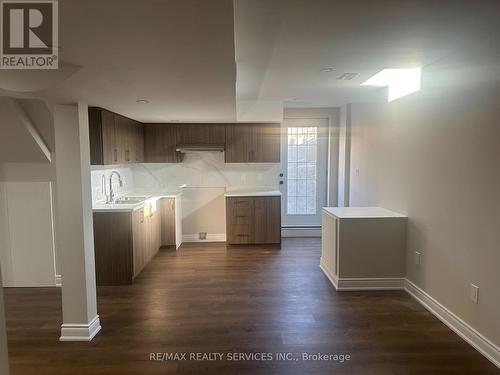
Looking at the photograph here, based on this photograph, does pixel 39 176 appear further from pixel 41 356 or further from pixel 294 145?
pixel 294 145

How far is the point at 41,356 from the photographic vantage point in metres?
2.40

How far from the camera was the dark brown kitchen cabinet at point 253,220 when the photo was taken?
522 cm

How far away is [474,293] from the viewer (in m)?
2.46

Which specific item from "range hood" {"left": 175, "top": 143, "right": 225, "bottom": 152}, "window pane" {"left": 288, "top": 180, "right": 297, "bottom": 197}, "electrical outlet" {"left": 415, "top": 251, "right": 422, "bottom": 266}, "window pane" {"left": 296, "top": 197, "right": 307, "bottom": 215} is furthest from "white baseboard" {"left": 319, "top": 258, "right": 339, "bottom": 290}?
"range hood" {"left": 175, "top": 143, "right": 225, "bottom": 152}

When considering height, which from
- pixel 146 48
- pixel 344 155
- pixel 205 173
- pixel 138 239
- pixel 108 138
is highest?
pixel 146 48

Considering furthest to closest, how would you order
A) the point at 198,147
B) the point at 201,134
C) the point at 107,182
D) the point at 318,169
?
the point at 318,169 → the point at 201,134 → the point at 198,147 → the point at 107,182

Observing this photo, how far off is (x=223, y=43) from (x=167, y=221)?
3.99 meters

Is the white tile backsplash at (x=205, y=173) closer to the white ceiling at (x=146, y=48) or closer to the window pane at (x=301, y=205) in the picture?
the window pane at (x=301, y=205)

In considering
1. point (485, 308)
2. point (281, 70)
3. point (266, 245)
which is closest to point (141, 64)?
point (281, 70)

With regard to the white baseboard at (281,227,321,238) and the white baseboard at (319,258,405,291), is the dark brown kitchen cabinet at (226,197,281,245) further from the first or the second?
the white baseboard at (319,258,405,291)

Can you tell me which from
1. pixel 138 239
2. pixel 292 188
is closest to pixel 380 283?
pixel 292 188

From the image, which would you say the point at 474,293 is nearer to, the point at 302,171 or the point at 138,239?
the point at 138,239

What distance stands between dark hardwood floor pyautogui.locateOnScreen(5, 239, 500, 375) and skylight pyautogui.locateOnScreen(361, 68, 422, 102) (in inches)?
85.3

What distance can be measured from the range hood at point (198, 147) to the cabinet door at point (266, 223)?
111cm
